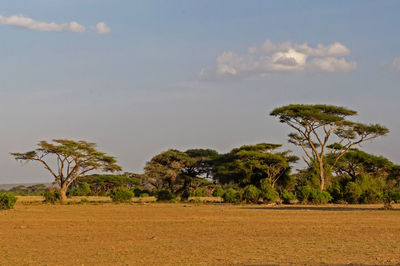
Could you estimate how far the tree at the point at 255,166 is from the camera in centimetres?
4756

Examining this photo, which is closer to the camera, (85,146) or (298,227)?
(298,227)

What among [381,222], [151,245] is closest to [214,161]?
[381,222]

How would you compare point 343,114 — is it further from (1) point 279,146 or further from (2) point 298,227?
(2) point 298,227

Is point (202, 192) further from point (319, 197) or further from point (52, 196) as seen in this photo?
point (319, 197)

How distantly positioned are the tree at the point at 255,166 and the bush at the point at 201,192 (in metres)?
4.17

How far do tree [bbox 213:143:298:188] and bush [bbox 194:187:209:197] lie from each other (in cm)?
417

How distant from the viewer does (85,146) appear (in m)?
52.2

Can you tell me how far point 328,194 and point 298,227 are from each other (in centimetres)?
2298

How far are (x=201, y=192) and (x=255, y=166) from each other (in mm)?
13545

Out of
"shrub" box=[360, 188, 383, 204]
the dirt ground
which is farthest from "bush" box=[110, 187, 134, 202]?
the dirt ground

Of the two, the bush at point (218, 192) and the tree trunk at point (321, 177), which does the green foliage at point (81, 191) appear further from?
the tree trunk at point (321, 177)

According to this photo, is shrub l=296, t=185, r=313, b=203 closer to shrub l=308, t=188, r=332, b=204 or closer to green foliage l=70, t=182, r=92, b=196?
shrub l=308, t=188, r=332, b=204

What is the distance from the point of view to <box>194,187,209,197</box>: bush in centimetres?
5625

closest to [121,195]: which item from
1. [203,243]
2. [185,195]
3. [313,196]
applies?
[185,195]
